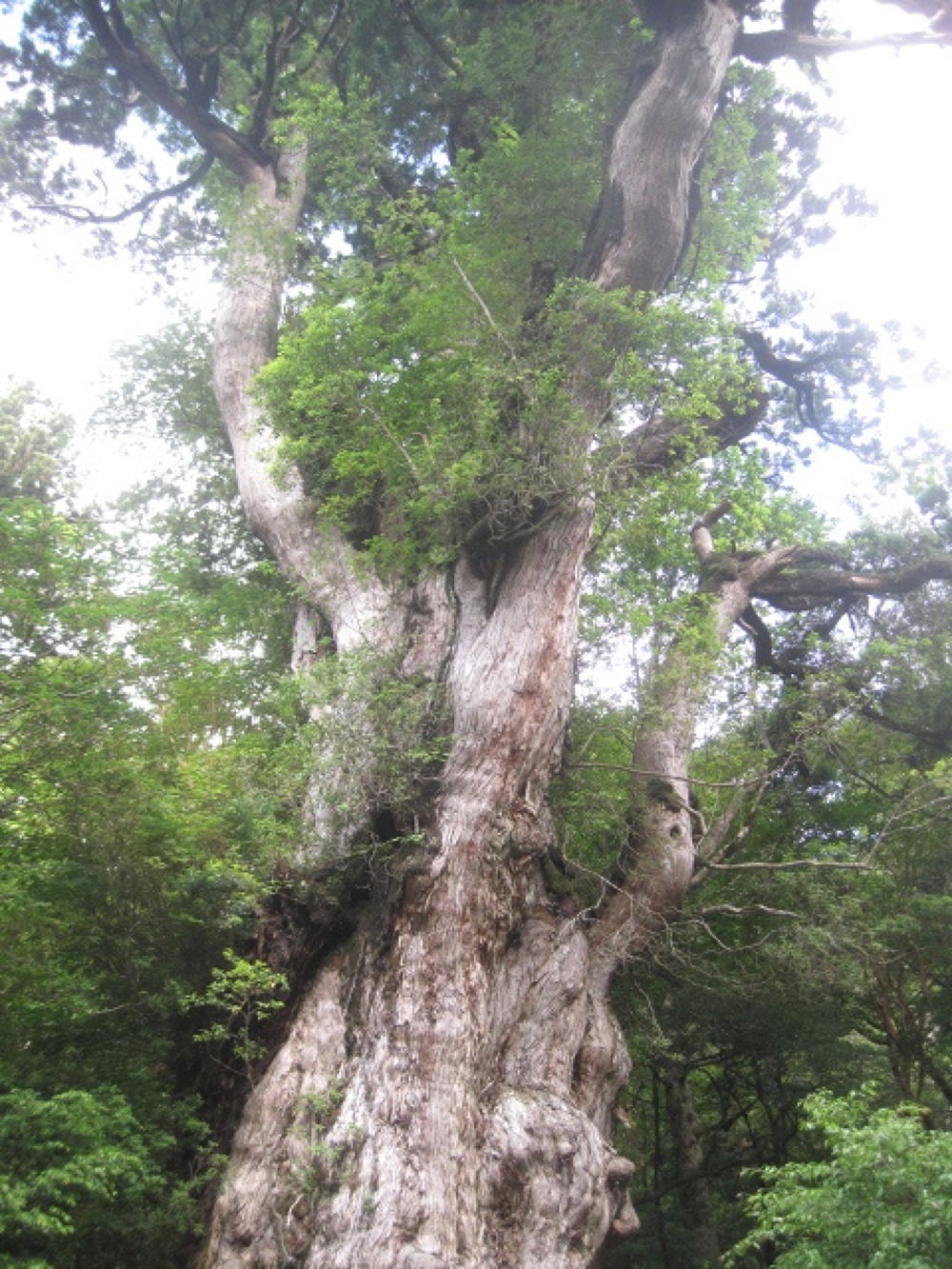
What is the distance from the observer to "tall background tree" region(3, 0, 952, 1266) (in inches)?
211

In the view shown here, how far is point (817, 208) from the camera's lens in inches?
508

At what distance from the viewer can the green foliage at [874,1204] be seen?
13.2ft

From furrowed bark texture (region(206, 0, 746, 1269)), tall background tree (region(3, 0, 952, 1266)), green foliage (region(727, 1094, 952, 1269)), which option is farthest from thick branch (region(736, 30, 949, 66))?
green foliage (region(727, 1094, 952, 1269))

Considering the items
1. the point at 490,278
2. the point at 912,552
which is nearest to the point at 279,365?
the point at 490,278

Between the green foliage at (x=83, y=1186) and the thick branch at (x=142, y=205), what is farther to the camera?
the thick branch at (x=142, y=205)

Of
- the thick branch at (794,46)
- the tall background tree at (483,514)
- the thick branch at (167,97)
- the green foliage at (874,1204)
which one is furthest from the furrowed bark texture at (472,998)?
the thick branch at (167,97)

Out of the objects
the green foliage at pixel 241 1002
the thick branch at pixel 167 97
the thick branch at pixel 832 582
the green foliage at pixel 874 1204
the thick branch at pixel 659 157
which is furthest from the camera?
the thick branch at pixel 167 97

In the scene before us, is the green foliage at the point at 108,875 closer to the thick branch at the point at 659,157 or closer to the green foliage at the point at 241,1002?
the green foliage at the point at 241,1002

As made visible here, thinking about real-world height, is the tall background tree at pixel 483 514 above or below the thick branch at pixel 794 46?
below

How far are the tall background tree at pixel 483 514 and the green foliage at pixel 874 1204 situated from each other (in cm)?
117

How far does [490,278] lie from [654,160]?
2.01 m

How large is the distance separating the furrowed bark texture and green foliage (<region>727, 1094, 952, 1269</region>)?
1.16 meters

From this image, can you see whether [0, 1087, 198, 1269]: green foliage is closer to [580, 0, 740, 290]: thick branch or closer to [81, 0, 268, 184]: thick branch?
[580, 0, 740, 290]: thick branch

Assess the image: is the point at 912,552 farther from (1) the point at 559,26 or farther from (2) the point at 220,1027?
(2) the point at 220,1027
